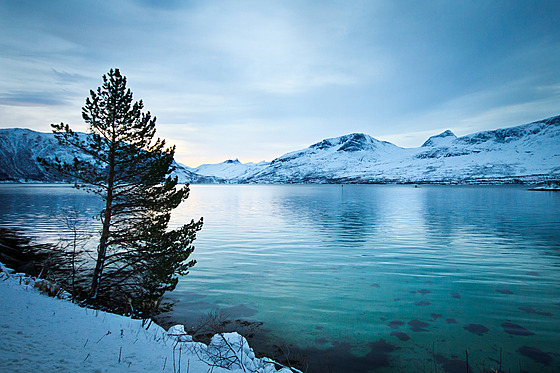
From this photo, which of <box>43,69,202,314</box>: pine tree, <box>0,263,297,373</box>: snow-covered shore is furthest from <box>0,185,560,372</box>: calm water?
<box>0,263,297,373</box>: snow-covered shore

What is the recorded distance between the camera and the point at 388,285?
16562 mm

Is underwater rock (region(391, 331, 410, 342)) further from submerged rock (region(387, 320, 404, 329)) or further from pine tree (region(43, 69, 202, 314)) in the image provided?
pine tree (region(43, 69, 202, 314))

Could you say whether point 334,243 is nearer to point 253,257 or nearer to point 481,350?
point 253,257

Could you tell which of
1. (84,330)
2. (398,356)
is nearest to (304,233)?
(398,356)

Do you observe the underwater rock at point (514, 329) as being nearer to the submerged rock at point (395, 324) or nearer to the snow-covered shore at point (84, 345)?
the submerged rock at point (395, 324)

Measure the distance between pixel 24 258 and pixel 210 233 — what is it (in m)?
17.5

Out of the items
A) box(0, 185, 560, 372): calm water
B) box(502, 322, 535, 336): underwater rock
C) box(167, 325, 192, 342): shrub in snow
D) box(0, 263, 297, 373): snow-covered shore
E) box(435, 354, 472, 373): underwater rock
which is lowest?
box(0, 185, 560, 372): calm water

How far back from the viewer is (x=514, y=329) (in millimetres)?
11117

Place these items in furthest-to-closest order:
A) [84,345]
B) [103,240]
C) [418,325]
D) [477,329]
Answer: [103,240], [418,325], [477,329], [84,345]

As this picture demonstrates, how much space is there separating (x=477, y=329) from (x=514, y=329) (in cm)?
134

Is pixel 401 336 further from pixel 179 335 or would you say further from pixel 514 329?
pixel 179 335

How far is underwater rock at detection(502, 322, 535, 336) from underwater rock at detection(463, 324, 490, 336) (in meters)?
0.72

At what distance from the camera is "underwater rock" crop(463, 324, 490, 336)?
11.0 metres

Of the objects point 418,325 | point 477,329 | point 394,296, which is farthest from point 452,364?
point 394,296
